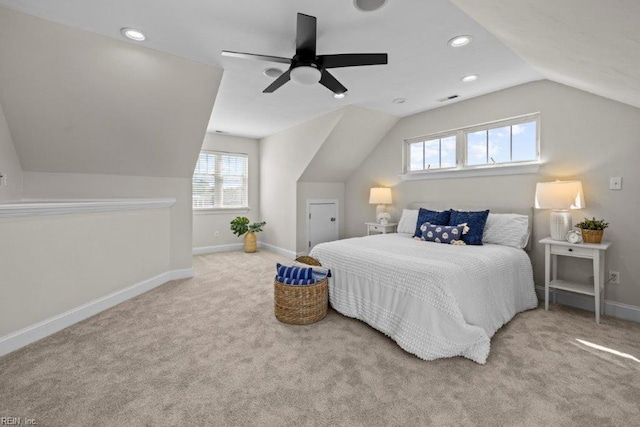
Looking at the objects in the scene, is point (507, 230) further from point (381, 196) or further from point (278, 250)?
point (278, 250)

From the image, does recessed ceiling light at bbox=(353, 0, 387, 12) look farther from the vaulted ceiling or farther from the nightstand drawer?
the nightstand drawer

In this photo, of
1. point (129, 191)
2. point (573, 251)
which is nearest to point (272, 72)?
point (129, 191)

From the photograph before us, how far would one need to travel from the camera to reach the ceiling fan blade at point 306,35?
68.8 inches

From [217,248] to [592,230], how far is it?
220 inches

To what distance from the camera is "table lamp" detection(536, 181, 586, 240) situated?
269 cm

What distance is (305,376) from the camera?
70.5 inches

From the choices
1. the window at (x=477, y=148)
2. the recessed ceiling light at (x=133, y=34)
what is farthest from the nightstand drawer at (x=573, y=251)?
the recessed ceiling light at (x=133, y=34)

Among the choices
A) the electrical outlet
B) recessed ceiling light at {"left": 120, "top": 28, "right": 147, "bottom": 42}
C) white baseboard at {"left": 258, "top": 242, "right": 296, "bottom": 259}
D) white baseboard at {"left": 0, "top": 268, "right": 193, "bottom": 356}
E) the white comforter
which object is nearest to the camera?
the white comforter

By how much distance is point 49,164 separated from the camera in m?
2.89

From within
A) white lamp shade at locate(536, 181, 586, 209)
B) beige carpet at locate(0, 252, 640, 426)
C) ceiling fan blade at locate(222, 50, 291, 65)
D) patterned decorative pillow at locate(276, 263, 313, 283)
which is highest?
ceiling fan blade at locate(222, 50, 291, 65)

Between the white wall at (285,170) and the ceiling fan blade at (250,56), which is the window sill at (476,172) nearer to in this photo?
the white wall at (285,170)

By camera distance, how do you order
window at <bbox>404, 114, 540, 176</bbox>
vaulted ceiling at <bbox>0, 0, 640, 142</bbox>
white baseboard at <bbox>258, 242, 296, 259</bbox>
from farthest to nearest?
1. white baseboard at <bbox>258, 242, 296, 259</bbox>
2. window at <bbox>404, 114, 540, 176</bbox>
3. vaulted ceiling at <bbox>0, 0, 640, 142</bbox>

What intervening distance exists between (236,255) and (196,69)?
347cm

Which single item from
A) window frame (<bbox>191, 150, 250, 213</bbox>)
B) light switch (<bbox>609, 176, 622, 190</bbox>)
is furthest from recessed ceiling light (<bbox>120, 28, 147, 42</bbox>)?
light switch (<bbox>609, 176, 622, 190</bbox>)
